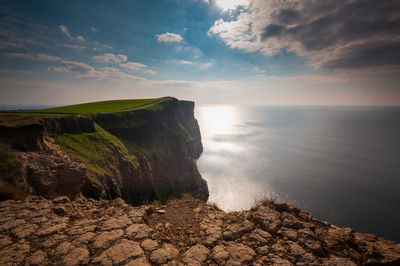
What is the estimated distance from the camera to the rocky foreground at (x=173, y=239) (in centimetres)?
391

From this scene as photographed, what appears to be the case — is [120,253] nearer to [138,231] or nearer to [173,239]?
[138,231]

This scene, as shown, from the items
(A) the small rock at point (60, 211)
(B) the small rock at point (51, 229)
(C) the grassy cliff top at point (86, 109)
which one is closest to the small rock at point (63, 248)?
(B) the small rock at point (51, 229)

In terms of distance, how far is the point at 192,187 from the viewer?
50312 millimetres

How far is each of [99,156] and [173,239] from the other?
79.6 ft

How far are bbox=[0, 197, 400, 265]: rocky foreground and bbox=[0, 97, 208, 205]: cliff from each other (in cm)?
387

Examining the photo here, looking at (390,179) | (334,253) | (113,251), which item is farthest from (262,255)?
(390,179)

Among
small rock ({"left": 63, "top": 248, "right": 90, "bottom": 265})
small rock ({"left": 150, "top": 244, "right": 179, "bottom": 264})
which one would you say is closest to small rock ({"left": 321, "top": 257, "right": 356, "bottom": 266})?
small rock ({"left": 150, "top": 244, "right": 179, "bottom": 264})

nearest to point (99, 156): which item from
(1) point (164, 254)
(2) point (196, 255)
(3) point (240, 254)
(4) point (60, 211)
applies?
(4) point (60, 211)

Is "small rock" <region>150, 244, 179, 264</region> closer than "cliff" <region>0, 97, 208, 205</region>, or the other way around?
"small rock" <region>150, 244, 179, 264</region>

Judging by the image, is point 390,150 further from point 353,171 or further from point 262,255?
point 262,255

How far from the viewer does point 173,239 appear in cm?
491

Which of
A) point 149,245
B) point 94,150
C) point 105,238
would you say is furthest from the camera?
point 94,150

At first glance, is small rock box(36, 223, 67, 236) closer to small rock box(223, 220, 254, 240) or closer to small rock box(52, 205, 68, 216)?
small rock box(52, 205, 68, 216)

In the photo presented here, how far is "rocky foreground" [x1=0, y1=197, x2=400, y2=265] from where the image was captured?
3.91 m
